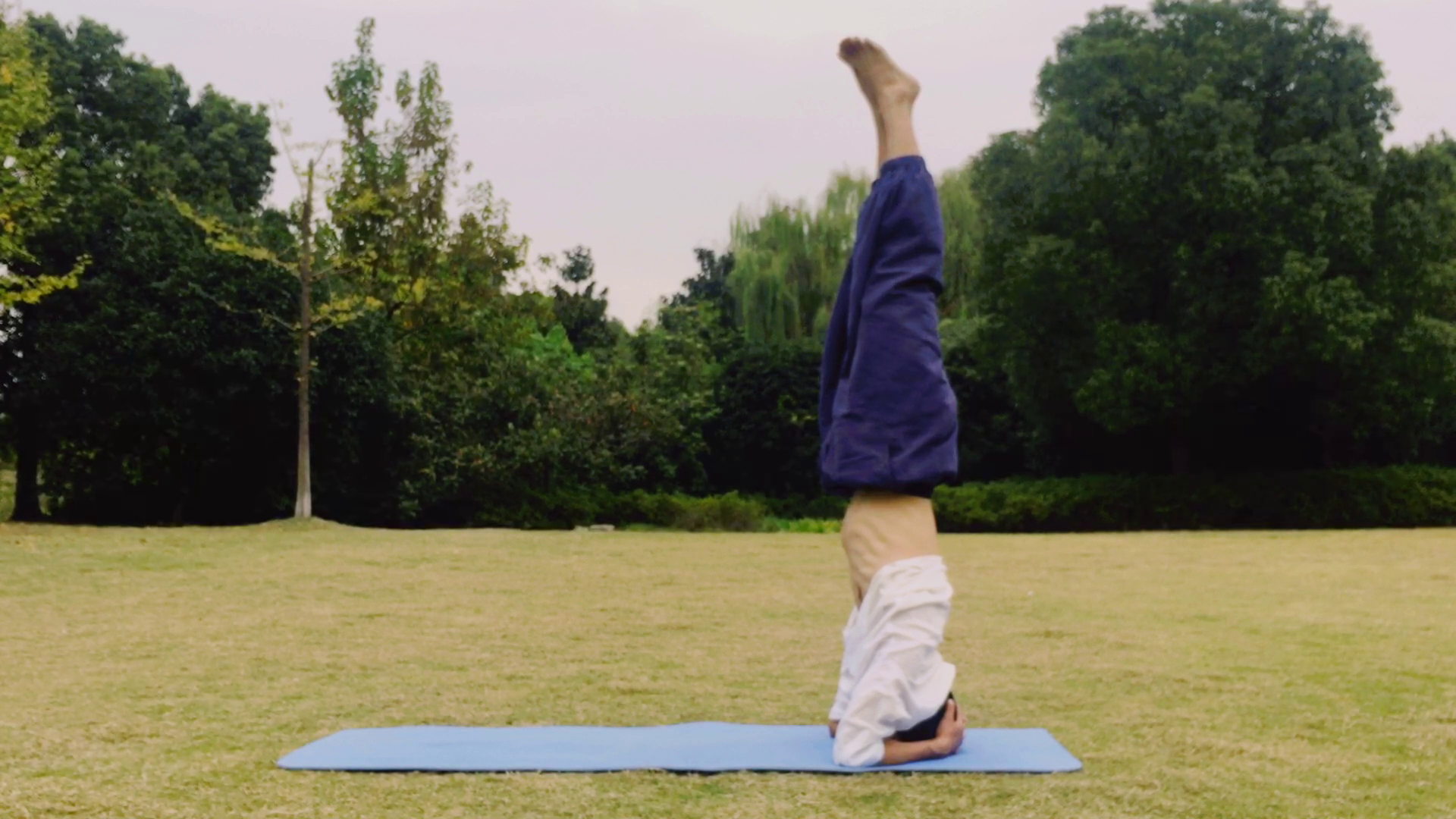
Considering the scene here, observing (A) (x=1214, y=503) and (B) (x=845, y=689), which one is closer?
(B) (x=845, y=689)

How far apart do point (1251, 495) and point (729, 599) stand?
14.1 metres

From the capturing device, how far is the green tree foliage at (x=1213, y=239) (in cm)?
2055

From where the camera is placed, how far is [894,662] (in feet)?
15.4

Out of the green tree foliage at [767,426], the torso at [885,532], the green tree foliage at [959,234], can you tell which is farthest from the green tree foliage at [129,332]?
the torso at [885,532]

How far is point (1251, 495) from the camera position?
73.4 feet

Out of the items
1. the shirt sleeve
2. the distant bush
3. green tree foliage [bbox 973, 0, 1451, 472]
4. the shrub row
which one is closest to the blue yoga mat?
the shirt sleeve

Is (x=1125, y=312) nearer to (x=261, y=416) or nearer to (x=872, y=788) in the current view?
(x=261, y=416)

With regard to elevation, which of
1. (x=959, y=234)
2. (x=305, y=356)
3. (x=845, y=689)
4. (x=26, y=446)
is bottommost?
(x=845, y=689)

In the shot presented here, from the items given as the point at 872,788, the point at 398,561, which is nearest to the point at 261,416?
the point at 398,561

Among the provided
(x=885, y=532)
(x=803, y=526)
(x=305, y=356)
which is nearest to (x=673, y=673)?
(x=885, y=532)

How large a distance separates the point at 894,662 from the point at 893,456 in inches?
27.5

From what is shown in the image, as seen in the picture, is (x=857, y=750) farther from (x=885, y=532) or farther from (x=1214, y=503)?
(x=1214, y=503)

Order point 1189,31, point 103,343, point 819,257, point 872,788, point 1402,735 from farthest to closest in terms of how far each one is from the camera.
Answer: point 819,257
point 1189,31
point 103,343
point 1402,735
point 872,788

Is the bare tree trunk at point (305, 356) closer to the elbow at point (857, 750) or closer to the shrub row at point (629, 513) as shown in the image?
the shrub row at point (629, 513)
